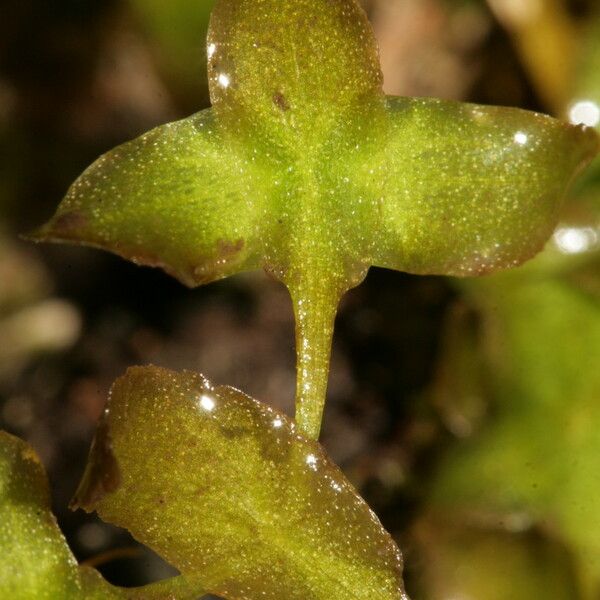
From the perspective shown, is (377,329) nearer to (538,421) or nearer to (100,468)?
(538,421)

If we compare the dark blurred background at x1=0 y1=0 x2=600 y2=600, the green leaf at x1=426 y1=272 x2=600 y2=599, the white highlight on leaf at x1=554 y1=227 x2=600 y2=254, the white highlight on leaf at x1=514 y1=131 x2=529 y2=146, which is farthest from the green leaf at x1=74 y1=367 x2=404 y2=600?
the white highlight on leaf at x1=554 y1=227 x2=600 y2=254

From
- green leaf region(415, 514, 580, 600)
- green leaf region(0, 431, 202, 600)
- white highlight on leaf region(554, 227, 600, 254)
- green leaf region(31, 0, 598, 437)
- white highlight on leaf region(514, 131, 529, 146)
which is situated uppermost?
white highlight on leaf region(554, 227, 600, 254)

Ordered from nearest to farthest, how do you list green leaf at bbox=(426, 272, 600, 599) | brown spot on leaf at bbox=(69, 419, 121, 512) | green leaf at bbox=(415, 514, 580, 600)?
brown spot on leaf at bbox=(69, 419, 121, 512)
green leaf at bbox=(415, 514, 580, 600)
green leaf at bbox=(426, 272, 600, 599)

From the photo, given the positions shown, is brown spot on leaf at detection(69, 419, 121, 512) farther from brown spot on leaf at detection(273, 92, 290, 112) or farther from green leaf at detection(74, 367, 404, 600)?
brown spot on leaf at detection(273, 92, 290, 112)

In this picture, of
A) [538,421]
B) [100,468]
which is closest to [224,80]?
[100,468]

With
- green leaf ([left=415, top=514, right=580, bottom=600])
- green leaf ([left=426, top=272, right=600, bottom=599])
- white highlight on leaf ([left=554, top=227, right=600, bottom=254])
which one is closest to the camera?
green leaf ([left=415, top=514, right=580, bottom=600])

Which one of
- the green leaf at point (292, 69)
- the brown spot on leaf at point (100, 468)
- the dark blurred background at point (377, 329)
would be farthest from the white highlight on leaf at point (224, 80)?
the dark blurred background at point (377, 329)
